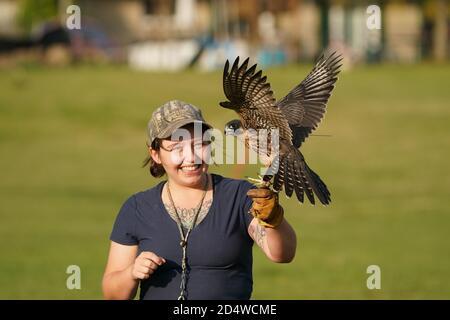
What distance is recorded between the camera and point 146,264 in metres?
5.28

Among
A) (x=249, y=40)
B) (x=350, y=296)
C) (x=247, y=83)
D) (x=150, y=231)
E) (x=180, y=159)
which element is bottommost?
(x=350, y=296)

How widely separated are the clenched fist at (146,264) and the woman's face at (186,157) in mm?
422

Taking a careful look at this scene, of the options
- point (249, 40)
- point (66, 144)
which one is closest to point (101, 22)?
point (249, 40)

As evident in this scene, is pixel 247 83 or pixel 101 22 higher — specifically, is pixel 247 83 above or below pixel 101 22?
below

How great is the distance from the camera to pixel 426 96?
125 feet

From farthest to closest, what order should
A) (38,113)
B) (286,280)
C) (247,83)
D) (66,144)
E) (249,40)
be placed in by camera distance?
(249,40) < (38,113) < (66,144) < (286,280) < (247,83)

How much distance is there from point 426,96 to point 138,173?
15938 mm

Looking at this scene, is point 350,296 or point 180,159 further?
point 350,296

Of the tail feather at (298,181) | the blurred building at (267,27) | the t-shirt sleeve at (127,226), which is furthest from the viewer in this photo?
the blurred building at (267,27)

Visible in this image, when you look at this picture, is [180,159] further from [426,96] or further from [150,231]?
[426,96]

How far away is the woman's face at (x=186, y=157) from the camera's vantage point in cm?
546

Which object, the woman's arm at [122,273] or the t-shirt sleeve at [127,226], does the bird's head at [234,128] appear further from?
the woman's arm at [122,273]

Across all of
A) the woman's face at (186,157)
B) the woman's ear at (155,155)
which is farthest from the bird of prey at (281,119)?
the woman's ear at (155,155)
